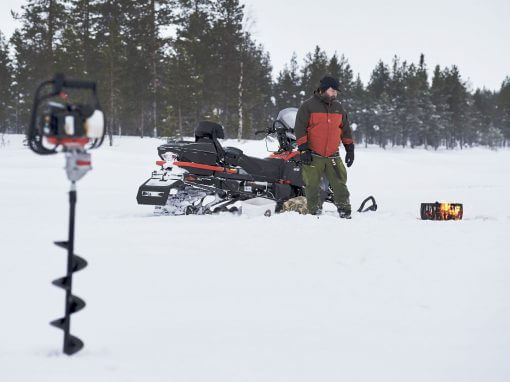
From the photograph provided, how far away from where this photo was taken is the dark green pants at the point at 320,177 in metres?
6.77

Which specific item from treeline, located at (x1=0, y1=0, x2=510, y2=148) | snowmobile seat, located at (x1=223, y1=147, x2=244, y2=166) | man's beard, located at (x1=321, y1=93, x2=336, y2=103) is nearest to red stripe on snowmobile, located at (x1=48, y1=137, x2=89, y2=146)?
snowmobile seat, located at (x1=223, y1=147, x2=244, y2=166)

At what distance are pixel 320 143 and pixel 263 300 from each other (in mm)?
3839

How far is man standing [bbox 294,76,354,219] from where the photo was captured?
22.0 feet

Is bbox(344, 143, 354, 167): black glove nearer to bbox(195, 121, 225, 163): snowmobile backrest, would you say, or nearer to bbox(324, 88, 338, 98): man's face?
bbox(324, 88, 338, 98): man's face

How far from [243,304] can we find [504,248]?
2745 millimetres

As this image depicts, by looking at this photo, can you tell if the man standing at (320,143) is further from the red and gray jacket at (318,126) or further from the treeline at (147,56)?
the treeline at (147,56)

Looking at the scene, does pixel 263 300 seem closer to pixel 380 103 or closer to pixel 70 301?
pixel 70 301

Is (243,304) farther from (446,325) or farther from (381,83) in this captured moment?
(381,83)

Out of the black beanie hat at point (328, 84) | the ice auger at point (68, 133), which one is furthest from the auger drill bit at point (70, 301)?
the black beanie hat at point (328, 84)

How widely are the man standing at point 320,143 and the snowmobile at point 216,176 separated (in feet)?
2.27

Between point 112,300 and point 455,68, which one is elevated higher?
point 455,68

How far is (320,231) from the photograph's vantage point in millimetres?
4922

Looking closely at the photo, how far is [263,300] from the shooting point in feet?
10.8

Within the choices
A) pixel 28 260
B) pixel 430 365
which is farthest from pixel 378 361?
pixel 28 260
